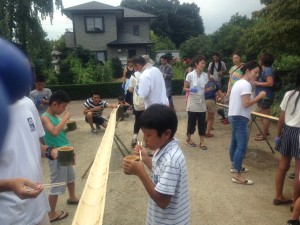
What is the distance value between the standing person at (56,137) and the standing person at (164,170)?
1.69 metres

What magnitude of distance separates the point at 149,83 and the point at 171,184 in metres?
3.41

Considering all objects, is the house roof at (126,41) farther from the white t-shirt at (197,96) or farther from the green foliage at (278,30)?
the white t-shirt at (197,96)

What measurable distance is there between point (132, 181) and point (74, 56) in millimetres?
20512

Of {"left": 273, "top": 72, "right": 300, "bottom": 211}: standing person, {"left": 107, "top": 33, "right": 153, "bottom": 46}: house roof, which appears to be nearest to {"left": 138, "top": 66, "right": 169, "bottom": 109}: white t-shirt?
{"left": 273, "top": 72, "right": 300, "bottom": 211}: standing person

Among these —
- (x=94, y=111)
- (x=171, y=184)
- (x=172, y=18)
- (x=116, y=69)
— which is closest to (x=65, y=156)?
(x=171, y=184)

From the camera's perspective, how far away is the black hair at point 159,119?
73.2 inches

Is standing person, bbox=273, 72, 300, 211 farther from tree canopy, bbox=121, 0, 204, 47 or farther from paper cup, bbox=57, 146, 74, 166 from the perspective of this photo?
tree canopy, bbox=121, 0, 204, 47

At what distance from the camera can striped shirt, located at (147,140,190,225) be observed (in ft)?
6.00

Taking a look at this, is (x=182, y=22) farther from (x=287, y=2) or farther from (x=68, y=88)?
(x=287, y=2)

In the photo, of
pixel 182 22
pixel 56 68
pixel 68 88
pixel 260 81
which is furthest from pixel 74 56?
pixel 182 22

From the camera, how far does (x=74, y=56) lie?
23.7 m

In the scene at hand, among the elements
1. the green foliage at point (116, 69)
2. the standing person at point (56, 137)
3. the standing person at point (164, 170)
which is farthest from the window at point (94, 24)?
the standing person at point (164, 170)

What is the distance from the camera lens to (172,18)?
189 feet

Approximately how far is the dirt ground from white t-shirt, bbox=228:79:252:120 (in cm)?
103
